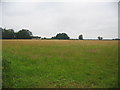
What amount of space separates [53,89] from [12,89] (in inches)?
42.7

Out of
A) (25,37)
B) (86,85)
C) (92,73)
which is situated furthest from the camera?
(25,37)

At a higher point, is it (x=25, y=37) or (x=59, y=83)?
(x=25, y=37)

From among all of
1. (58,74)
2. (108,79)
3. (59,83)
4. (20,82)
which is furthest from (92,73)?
(20,82)

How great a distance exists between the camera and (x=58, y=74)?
539 cm

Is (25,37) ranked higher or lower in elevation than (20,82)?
higher

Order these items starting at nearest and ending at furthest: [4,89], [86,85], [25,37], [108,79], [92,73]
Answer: [4,89], [86,85], [108,79], [92,73], [25,37]

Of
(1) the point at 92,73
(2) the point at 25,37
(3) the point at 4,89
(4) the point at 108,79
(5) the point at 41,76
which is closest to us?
(3) the point at 4,89

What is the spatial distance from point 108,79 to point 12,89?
9.77ft

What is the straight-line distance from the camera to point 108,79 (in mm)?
4820

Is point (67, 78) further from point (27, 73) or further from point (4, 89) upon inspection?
point (4, 89)

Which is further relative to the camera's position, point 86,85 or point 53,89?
point 86,85

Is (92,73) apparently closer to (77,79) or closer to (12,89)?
(77,79)

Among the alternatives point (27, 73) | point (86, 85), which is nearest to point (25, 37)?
point (27, 73)

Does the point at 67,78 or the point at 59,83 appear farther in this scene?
the point at 67,78
